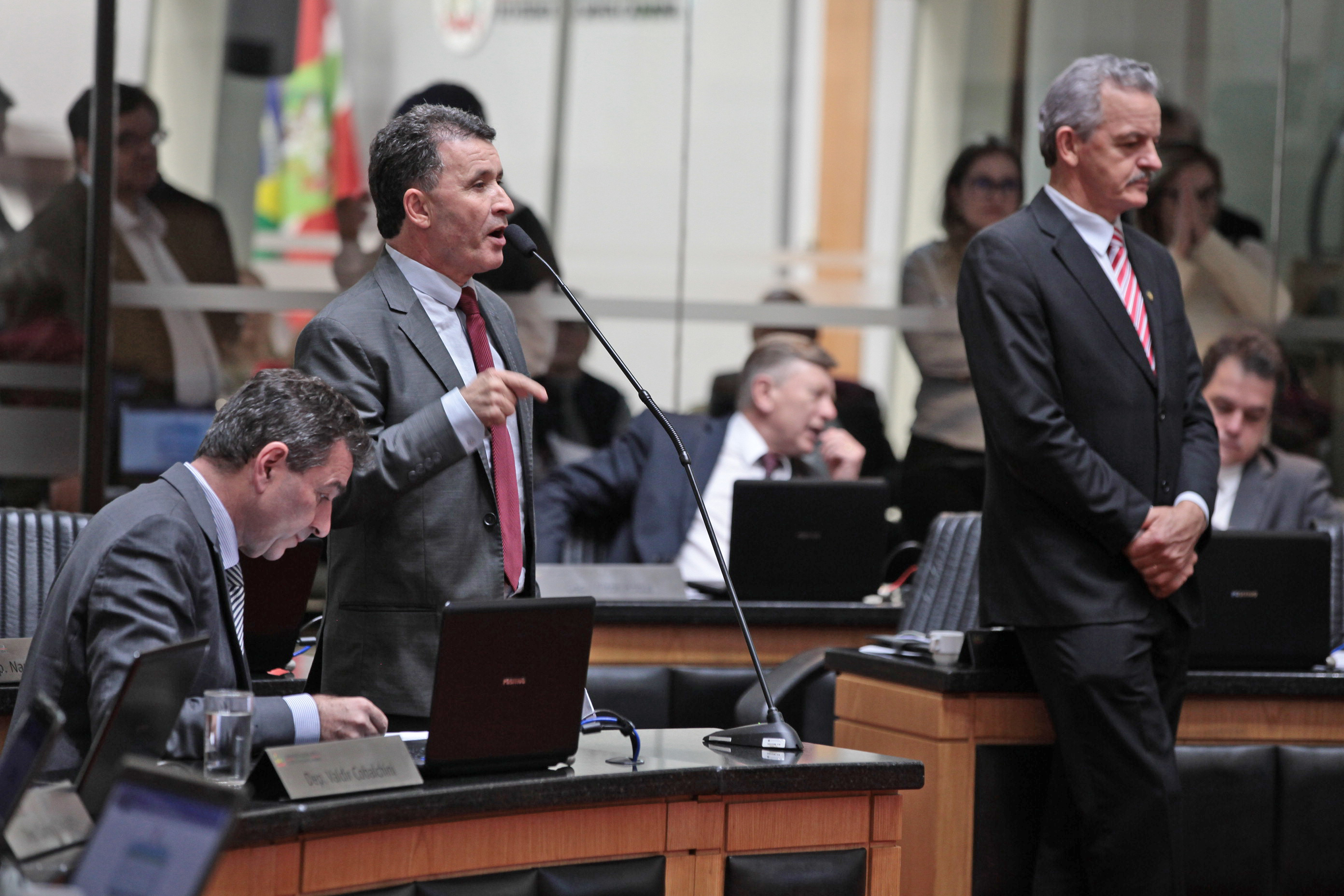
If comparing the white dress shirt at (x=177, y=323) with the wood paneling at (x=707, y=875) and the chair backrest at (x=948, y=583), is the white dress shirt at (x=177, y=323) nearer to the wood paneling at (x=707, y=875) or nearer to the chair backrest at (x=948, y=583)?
the chair backrest at (x=948, y=583)

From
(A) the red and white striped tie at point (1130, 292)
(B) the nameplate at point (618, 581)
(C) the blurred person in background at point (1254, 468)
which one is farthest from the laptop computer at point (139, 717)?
(C) the blurred person in background at point (1254, 468)

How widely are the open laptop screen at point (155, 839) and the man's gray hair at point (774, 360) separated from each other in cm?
345

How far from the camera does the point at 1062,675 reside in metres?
2.62

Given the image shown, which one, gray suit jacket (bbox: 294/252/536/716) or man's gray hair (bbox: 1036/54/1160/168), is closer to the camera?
gray suit jacket (bbox: 294/252/536/716)

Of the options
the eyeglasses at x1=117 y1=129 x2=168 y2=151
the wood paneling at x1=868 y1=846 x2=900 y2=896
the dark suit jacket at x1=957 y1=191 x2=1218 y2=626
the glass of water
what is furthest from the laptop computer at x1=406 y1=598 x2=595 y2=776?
the eyeglasses at x1=117 y1=129 x2=168 y2=151

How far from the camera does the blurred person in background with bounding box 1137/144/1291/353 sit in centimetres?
558

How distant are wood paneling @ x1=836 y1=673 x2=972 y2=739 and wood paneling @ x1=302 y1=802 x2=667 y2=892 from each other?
2.90ft

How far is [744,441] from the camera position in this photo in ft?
14.9

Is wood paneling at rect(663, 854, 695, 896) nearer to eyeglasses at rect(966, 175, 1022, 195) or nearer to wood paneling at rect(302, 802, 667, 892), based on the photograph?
wood paneling at rect(302, 802, 667, 892)

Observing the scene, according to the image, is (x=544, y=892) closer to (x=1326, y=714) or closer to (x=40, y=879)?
(x=40, y=879)

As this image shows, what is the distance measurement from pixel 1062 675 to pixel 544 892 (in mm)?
1049

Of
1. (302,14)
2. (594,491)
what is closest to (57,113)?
(302,14)

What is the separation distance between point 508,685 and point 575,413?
11.5 ft

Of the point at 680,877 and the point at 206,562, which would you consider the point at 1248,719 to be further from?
the point at 206,562
